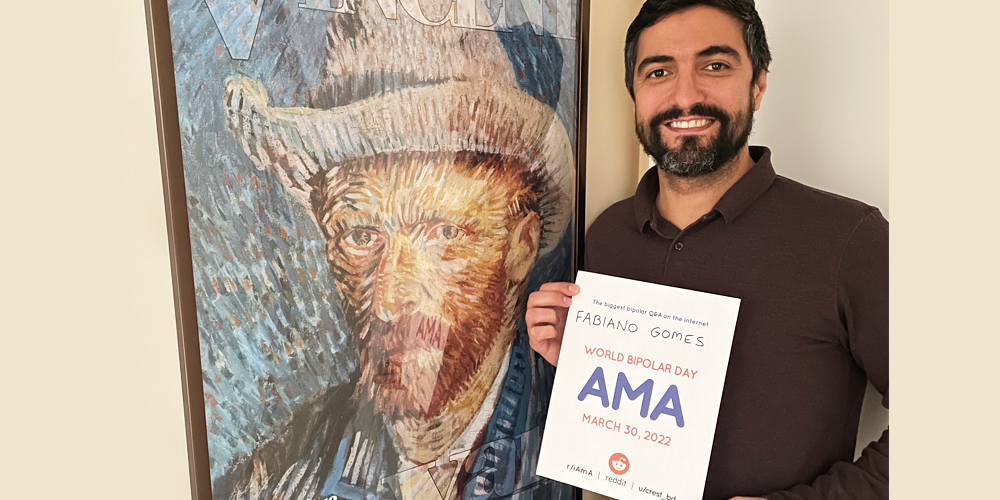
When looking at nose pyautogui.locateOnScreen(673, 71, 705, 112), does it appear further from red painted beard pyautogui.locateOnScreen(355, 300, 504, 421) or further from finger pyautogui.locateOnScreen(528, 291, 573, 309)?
red painted beard pyautogui.locateOnScreen(355, 300, 504, 421)

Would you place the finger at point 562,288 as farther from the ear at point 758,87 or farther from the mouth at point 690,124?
the ear at point 758,87

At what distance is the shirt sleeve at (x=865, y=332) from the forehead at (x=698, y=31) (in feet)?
1.29

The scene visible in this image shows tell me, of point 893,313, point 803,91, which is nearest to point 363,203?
point 893,313

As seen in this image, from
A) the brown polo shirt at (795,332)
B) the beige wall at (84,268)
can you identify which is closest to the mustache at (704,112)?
the brown polo shirt at (795,332)

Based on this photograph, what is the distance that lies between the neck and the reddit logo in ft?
1.46

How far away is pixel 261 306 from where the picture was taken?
87cm

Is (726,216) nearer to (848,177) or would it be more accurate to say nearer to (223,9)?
(848,177)

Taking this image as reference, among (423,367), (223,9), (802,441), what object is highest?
(223,9)

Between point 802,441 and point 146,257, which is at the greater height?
point 146,257

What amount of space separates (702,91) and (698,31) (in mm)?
109

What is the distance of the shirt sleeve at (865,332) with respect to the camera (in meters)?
0.93

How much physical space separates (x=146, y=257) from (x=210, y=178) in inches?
5.2

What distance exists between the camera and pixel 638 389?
0.96 metres

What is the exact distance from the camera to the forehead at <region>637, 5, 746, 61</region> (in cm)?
108
